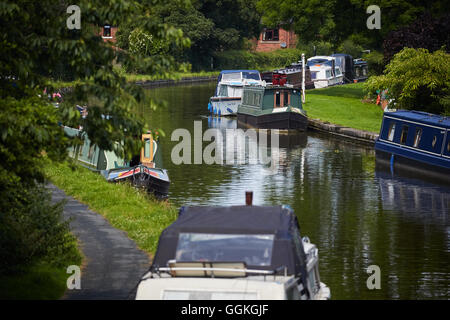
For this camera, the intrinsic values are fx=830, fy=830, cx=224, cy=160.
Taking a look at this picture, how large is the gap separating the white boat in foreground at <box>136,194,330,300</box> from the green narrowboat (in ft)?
124

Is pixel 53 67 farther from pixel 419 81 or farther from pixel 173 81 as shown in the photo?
pixel 173 81

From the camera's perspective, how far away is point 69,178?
28734 millimetres

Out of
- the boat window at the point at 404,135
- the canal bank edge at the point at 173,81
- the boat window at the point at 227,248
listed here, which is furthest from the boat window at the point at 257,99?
the boat window at the point at 227,248

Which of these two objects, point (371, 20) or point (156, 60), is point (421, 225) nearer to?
point (156, 60)

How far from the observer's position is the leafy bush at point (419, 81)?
4416 cm

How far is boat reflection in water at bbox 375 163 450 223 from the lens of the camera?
28312 mm

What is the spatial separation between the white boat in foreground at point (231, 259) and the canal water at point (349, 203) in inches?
244

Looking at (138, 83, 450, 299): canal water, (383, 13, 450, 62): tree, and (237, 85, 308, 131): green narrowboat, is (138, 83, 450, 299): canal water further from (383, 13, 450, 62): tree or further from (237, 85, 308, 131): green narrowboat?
(383, 13, 450, 62): tree

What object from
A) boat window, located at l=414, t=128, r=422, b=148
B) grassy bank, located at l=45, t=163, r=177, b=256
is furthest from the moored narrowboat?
boat window, located at l=414, t=128, r=422, b=148

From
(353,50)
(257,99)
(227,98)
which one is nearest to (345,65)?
(353,50)
